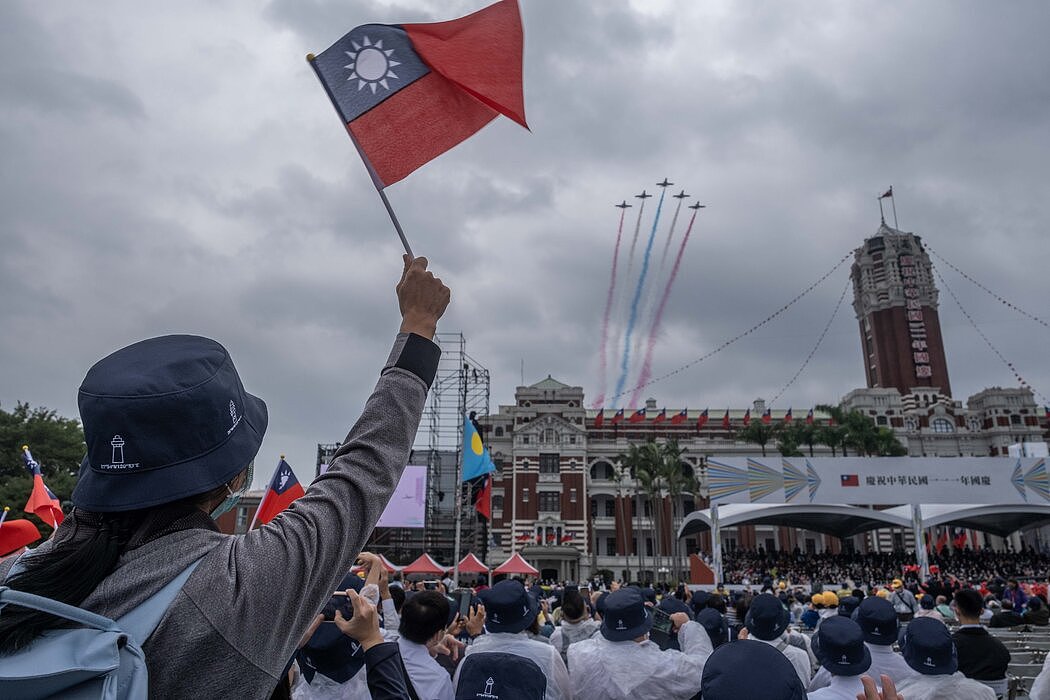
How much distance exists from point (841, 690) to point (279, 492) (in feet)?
25.6

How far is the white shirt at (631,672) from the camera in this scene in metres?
4.95

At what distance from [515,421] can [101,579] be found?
205 feet

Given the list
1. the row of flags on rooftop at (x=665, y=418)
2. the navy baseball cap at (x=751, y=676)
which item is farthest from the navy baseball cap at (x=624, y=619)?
the row of flags on rooftop at (x=665, y=418)

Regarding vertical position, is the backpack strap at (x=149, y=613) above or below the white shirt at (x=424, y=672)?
above

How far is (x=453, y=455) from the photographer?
55844 millimetres

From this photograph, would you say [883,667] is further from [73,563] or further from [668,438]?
[668,438]

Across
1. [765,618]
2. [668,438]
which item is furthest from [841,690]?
[668,438]

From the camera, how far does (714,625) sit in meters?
8.30

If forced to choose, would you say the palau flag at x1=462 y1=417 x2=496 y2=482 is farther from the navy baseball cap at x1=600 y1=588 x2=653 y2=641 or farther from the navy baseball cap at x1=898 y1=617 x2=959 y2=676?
the navy baseball cap at x1=898 y1=617 x2=959 y2=676

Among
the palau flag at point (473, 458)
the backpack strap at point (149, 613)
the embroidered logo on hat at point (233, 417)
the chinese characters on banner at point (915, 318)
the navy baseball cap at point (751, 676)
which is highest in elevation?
the chinese characters on banner at point (915, 318)

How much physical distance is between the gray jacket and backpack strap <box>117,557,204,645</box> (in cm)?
1

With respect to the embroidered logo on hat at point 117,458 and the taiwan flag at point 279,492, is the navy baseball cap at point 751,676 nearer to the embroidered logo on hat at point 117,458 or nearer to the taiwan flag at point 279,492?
the embroidered logo on hat at point 117,458

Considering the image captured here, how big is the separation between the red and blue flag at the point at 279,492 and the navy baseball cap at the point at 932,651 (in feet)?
24.1

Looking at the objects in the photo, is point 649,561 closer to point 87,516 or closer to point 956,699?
point 956,699
